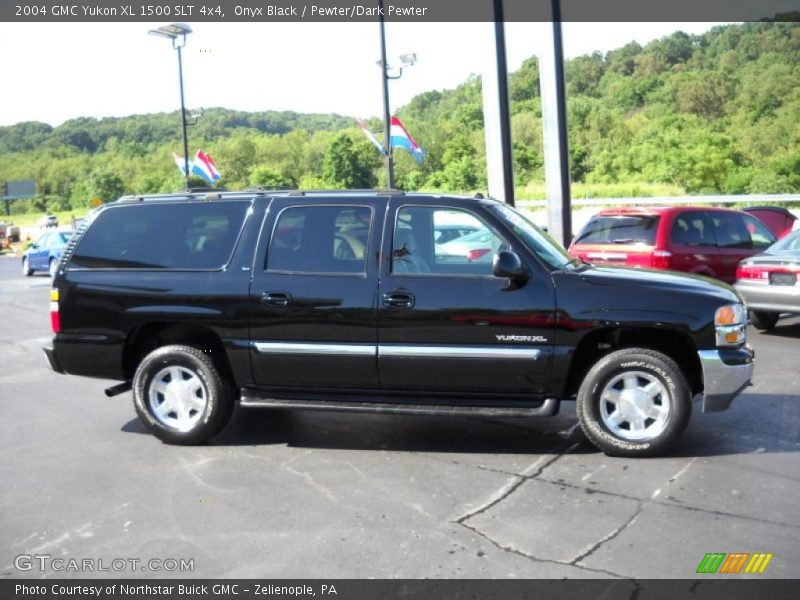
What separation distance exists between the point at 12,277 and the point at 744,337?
2535 cm

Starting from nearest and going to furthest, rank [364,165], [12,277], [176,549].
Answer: [176,549] < [12,277] < [364,165]

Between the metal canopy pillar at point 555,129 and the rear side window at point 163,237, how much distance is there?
11.4 metres

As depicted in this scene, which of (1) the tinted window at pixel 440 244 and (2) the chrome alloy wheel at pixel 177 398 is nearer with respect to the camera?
(1) the tinted window at pixel 440 244

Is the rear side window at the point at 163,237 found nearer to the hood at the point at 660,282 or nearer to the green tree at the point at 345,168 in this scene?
the hood at the point at 660,282

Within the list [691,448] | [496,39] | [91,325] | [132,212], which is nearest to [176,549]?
[91,325]

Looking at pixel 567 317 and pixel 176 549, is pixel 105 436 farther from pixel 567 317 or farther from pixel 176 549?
pixel 567 317

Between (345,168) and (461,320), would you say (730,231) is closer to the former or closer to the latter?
(461,320)

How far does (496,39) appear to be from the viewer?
54.2 feet

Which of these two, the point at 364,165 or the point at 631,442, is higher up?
the point at 364,165

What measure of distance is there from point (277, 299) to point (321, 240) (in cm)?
55

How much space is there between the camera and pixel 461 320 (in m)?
6.19

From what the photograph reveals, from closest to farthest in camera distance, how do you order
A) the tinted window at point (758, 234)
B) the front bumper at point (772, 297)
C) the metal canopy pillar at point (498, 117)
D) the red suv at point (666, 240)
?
the front bumper at point (772, 297) → the red suv at point (666, 240) → the tinted window at point (758, 234) → the metal canopy pillar at point (498, 117)

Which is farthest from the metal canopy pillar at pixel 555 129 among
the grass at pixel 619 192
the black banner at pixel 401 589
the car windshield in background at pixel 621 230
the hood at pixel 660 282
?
the grass at pixel 619 192

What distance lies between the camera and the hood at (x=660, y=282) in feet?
20.2
